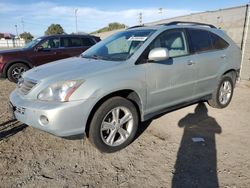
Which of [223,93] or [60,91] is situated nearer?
[60,91]

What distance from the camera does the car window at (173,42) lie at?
4.57 meters

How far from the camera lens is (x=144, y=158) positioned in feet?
12.5

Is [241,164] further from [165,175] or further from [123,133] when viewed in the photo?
[123,133]

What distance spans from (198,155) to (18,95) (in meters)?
2.76

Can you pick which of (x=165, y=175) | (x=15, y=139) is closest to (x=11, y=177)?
(x=15, y=139)

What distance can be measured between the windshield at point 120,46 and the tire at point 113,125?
760mm

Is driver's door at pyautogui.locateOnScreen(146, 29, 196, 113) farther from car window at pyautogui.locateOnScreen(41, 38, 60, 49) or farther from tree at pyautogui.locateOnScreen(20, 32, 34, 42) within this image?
tree at pyautogui.locateOnScreen(20, 32, 34, 42)

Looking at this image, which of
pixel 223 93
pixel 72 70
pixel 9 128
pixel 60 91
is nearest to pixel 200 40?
pixel 223 93

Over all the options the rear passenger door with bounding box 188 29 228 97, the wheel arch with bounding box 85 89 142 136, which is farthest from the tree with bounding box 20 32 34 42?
the wheel arch with bounding box 85 89 142 136

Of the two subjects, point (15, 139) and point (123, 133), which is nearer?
point (123, 133)

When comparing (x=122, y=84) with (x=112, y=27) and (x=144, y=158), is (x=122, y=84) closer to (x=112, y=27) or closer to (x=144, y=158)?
(x=144, y=158)

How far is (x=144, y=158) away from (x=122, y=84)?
3.56ft

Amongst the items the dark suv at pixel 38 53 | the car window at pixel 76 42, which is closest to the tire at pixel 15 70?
the dark suv at pixel 38 53

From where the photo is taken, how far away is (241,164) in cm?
362
